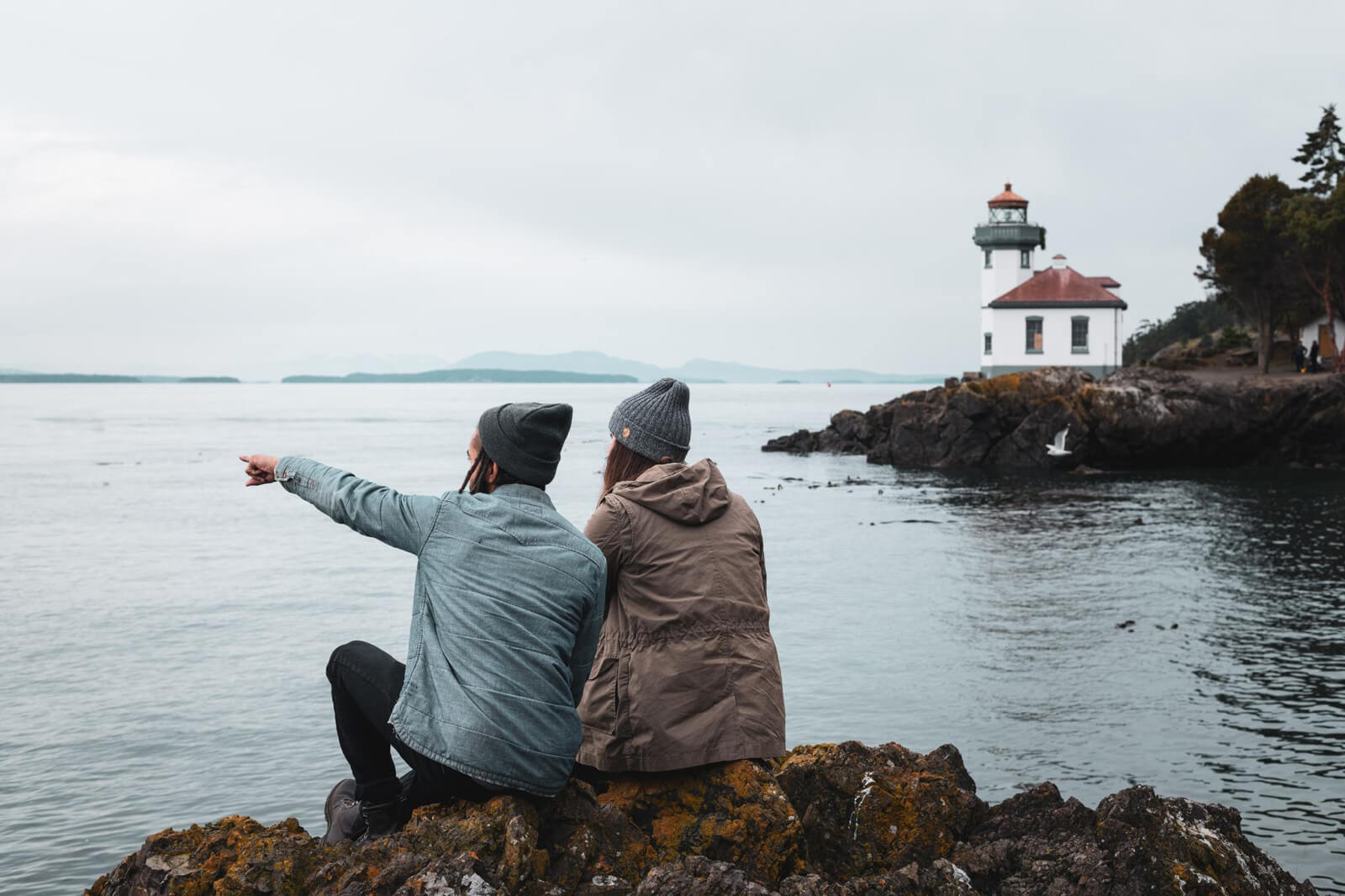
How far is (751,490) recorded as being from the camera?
4700 centimetres

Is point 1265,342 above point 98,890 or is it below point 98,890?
above

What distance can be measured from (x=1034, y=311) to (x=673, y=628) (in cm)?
7186

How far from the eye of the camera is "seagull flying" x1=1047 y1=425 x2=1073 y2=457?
164 ft

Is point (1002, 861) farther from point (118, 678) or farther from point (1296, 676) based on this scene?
point (118, 678)

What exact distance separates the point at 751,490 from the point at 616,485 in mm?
41678

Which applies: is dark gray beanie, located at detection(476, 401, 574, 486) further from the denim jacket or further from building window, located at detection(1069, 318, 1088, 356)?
building window, located at detection(1069, 318, 1088, 356)

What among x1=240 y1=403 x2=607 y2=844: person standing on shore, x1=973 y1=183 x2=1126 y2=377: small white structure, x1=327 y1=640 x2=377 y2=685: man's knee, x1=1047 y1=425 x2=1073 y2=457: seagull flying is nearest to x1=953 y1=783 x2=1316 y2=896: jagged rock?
x1=240 y1=403 x2=607 y2=844: person standing on shore

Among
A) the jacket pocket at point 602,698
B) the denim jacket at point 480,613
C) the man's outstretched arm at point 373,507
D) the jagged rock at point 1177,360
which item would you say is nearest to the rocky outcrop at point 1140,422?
the jagged rock at point 1177,360

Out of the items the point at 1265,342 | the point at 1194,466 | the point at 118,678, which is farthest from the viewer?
the point at 1265,342

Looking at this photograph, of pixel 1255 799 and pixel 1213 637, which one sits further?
pixel 1213 637

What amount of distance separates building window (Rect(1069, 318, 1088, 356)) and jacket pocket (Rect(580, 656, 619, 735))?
236 feet

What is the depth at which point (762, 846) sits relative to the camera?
548cm

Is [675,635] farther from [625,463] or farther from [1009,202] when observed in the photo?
[1009,202]

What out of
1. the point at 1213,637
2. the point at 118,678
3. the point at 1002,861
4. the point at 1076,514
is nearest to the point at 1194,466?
the point at 1076,514
